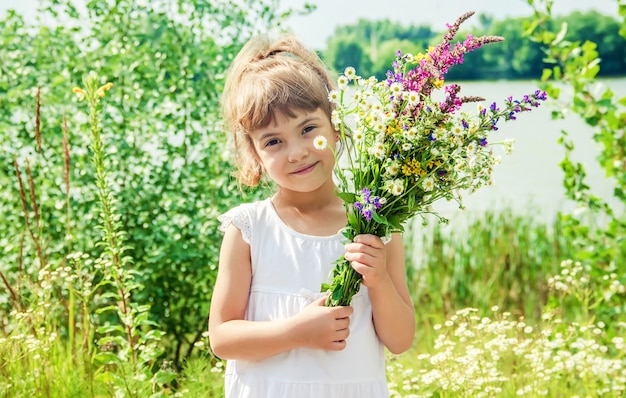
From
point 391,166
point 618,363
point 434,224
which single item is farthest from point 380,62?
point 391,166

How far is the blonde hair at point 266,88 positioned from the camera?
193 cm

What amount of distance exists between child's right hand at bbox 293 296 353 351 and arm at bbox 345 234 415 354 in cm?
9

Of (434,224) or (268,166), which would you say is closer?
(268,166)

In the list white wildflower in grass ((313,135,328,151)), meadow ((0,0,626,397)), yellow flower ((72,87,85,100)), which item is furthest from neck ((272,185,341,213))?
meadow ((0,0,626,397))

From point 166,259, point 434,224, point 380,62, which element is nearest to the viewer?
point 166,259

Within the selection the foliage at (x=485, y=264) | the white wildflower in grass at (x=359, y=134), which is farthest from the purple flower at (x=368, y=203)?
the foliage at (x=485, y=264)

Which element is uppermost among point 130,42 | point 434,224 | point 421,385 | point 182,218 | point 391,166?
point 130,42

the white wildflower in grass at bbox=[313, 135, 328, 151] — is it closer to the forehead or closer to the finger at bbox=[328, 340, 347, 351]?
the forehead

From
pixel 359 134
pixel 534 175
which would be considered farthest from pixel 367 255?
pixel 534 175

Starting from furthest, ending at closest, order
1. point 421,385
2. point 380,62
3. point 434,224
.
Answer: point 380,62 → point 434,224 → point 421,385

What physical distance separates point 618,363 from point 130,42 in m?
2.43

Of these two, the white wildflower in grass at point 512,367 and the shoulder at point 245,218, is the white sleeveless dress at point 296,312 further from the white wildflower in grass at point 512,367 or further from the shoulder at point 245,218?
the white wildflower in grass at point 512,367

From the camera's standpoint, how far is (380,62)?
15930 mm

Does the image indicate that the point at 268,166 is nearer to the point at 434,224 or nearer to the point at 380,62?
the point at 434,224
